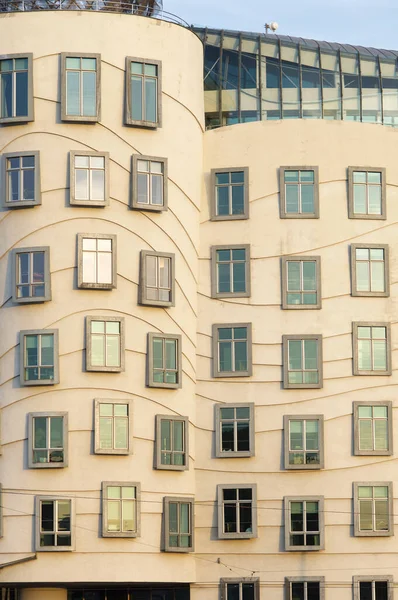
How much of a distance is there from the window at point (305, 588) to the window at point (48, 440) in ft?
30.8

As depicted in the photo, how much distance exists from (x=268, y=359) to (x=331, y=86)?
11.3m

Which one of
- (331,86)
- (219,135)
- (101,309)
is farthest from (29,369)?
(331,86)

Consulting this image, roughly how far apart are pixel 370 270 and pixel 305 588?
11.9 m

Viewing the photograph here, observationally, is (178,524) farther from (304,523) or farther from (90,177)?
(90,177)

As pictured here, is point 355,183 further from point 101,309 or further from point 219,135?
point 101,309

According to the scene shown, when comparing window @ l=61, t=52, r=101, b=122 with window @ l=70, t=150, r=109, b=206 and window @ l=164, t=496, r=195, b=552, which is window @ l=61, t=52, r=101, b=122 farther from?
window @ l=164, t=496, r=195, b=552

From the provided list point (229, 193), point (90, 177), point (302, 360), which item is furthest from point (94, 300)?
point (302, 360)

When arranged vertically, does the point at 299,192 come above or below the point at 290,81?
below

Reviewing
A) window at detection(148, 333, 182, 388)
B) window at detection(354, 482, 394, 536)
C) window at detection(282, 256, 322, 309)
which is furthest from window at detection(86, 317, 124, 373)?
window at detection(354, 482, 394, 536)

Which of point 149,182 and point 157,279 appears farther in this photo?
point 149,182

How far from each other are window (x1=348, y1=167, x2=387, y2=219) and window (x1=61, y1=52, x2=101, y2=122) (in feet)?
32.9

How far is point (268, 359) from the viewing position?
2202 inches

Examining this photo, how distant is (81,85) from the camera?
5447 cm

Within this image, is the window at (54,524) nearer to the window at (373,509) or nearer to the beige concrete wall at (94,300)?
the beige concrete wall at (94,300)
